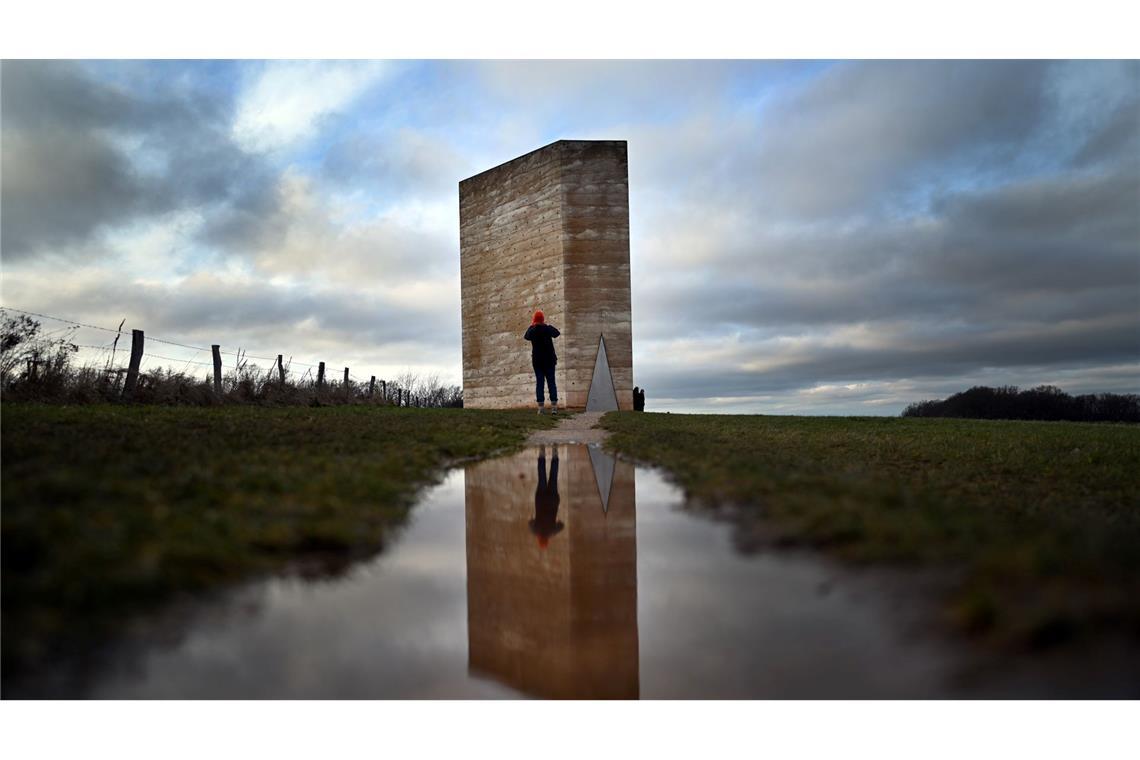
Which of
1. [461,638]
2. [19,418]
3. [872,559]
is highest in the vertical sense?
[19,418]

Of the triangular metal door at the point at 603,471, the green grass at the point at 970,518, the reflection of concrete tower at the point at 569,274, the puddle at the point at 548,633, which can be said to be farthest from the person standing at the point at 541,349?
the puddle at the point at 548,633

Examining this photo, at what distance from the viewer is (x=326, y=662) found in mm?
1906

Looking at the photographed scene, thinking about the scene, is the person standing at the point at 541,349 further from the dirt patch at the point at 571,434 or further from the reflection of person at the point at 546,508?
the reflection of person at the point at 546,508

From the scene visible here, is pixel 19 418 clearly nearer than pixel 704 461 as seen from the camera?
No

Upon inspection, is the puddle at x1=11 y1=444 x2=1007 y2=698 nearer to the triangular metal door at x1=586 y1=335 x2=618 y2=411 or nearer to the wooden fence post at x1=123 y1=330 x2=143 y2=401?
the wooden fence post at x1=123 y1=330 x2=143 y2=401

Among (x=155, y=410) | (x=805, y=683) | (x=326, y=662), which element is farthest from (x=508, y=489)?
(x=155, y=410)

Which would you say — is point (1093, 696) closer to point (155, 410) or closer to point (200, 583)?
point (200, 583)

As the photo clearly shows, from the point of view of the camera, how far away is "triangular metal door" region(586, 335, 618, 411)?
17.5 meters

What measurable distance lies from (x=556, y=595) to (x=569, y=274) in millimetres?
15459

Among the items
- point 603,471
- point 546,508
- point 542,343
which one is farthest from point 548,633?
point 542,343

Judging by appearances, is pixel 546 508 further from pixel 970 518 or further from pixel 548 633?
pixel 970 518

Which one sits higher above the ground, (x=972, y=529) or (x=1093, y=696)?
(x=972, y=529)

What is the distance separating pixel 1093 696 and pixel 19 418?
838 cm

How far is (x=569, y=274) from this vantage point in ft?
57.5
